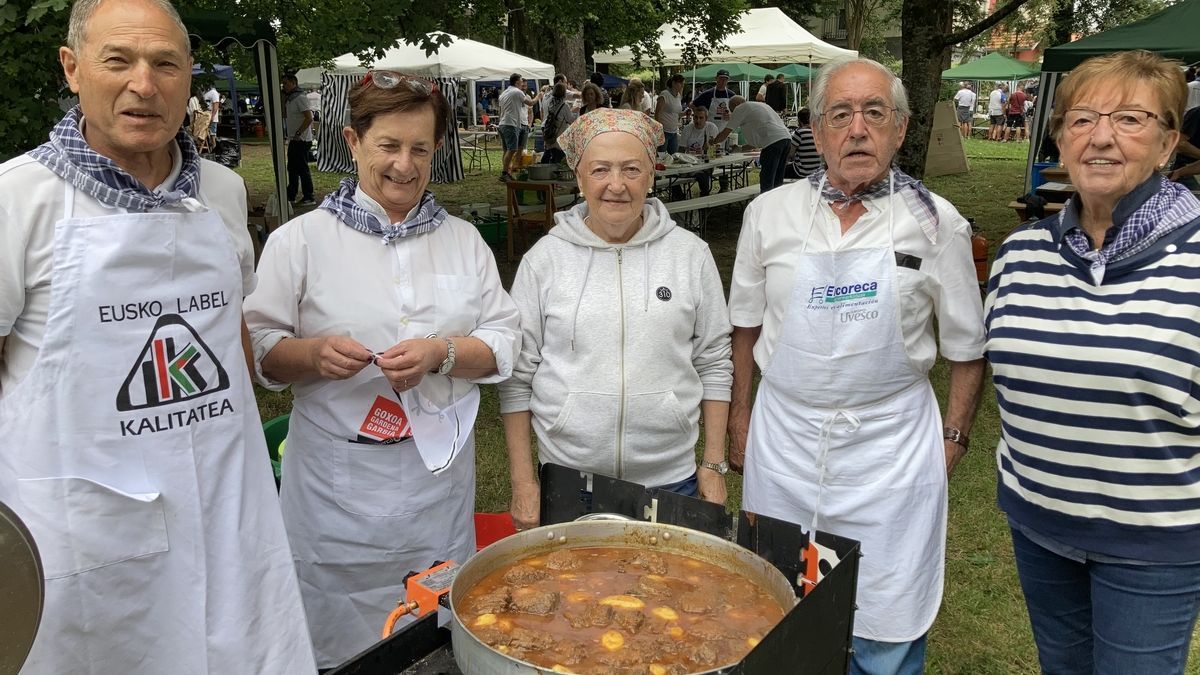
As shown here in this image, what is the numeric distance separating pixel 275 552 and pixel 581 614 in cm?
70

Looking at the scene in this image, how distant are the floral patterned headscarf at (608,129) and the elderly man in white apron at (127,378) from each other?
0.90 m

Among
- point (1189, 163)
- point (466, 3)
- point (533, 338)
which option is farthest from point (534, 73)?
point (533, 338)

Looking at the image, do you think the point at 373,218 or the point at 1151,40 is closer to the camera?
the point at 373,218

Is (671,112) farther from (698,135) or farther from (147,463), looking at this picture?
(147,463)

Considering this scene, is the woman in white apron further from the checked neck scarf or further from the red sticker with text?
the checked neck scarf

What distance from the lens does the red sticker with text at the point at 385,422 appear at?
2.27m

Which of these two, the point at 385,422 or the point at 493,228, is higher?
the point at 385,422

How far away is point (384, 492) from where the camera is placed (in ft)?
7.54

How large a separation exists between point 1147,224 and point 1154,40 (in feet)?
28.4

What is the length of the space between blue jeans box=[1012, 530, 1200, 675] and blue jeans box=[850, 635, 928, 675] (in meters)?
0.37

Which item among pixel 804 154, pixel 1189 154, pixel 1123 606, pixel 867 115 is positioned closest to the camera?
pixel 1123 606

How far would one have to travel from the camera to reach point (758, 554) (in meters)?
1.86

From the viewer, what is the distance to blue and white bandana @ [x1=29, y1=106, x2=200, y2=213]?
5.36ft

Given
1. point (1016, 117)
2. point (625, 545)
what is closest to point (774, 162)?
point (625, 545)
